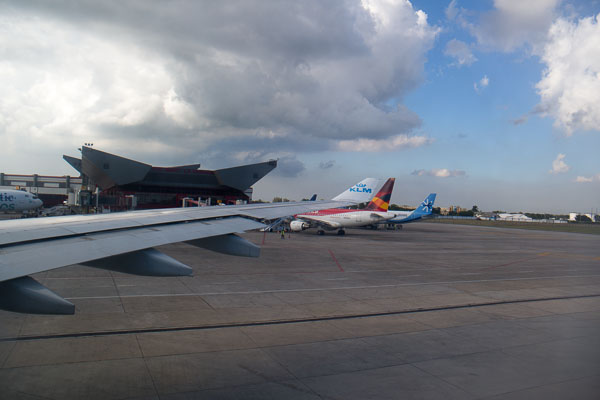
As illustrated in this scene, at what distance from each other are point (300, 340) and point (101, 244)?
5.08 meters

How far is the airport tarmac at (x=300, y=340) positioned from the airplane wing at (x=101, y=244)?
227 centimetres

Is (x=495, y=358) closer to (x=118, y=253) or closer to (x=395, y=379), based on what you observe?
(x=395, y=379)

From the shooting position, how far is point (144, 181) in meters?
57.6

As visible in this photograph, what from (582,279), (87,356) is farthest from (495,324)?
(582,279)

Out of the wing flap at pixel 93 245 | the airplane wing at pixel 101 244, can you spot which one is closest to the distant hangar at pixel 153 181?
the airplane wing at pixel 101 244

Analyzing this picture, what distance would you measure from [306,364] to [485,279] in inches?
517

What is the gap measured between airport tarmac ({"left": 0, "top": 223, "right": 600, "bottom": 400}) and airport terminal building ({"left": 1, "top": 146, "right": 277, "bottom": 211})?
1503 inches

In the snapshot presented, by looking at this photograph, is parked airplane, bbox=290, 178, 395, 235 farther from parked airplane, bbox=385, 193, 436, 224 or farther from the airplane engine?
parked airplane, bbox=385, 193, 436, 224

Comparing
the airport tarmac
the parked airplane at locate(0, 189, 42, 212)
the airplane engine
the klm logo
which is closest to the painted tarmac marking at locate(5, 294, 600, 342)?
the airport tarmac

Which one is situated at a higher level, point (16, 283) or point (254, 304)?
point (16, 283)

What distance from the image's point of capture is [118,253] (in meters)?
3.91

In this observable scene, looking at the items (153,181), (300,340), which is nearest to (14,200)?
→ (153,181)

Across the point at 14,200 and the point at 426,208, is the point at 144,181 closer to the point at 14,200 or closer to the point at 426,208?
the point at 14,200

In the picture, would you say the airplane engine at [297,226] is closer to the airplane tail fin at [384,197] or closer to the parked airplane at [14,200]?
the airplane tail fin at [384,197]
